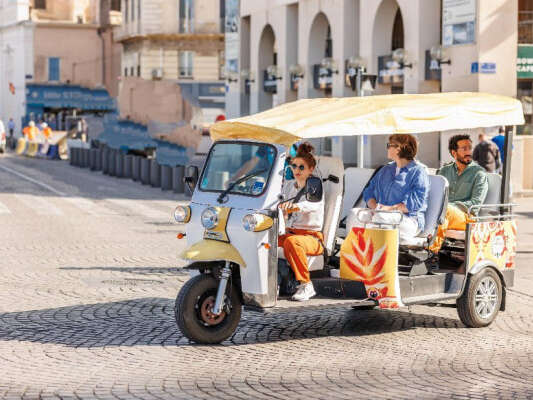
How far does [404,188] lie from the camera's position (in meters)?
10.5

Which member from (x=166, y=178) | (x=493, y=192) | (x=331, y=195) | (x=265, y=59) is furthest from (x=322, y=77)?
(x=331, y=195)

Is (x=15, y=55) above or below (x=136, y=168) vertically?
above

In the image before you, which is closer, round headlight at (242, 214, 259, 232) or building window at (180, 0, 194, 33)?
round headlight at (242, 214, 259, 232)

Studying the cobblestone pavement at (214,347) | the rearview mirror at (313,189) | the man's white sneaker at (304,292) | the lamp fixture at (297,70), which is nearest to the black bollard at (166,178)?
the lamp fixture at (297,70)

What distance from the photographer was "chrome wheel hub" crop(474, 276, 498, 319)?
35.1ft

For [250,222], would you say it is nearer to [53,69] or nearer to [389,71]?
[389,71]

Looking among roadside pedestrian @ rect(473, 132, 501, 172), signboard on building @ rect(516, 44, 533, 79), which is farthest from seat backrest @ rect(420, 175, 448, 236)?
signboard on building @ rect(516, 44, 533, 79)

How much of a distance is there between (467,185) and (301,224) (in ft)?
6.15

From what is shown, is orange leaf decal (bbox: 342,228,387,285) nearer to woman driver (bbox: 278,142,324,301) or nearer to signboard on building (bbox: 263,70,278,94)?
woman driver (bbox: 278,142,324,301)

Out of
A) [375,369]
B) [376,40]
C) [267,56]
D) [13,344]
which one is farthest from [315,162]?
[267,56]

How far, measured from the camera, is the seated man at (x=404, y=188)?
34.0ft

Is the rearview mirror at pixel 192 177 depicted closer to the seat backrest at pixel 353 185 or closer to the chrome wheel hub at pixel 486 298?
the seat backrest at pixel 353 185

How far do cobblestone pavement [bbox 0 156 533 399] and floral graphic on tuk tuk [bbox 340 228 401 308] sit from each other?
39cm

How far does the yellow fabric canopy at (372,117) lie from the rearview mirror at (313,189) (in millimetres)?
369
